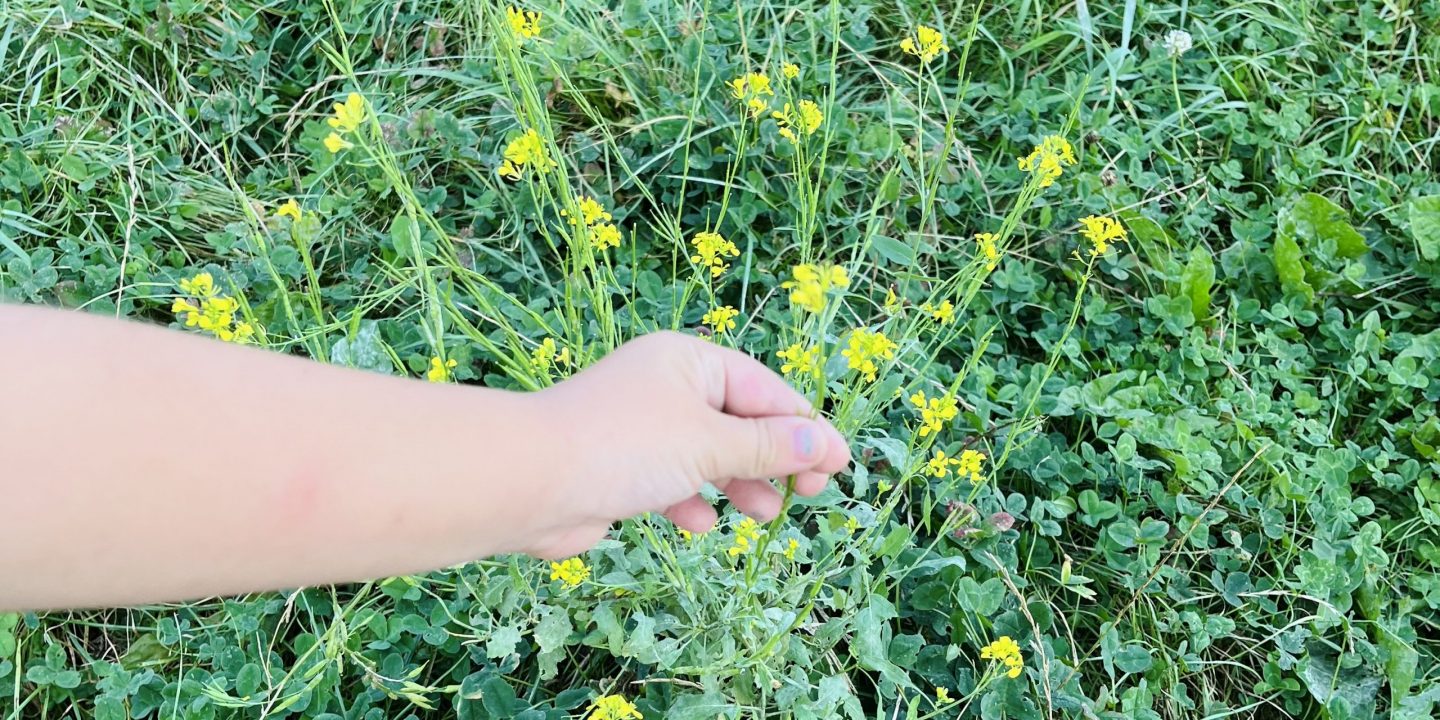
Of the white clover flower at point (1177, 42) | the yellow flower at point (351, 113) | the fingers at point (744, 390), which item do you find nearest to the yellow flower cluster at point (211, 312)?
the yellow flower at point (351, 113)

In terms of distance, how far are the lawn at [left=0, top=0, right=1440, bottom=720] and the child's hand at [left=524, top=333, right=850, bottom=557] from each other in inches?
5.3

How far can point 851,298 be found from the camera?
6.32 feet

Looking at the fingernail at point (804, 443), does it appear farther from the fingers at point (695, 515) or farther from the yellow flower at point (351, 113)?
the yellow flower at point (351, 113)

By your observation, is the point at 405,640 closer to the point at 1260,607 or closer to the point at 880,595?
the point at 880,595

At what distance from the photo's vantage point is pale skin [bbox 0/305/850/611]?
0.72 meters

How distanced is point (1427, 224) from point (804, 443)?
1.74 m

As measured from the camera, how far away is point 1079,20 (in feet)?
7.45

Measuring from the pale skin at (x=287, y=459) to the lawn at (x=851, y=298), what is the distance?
228mm

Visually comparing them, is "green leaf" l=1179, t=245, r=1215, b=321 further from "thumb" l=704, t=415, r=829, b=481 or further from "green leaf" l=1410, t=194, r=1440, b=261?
"thumb" l=704, t=415, r=829, b=481

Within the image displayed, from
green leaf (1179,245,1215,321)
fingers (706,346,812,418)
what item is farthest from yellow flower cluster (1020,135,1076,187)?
green leaf (1179,245,1215,321)

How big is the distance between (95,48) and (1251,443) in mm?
2521

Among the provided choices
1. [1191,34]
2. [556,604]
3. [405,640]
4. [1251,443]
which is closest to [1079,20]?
[1191,34]

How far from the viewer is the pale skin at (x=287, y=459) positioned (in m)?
0.72

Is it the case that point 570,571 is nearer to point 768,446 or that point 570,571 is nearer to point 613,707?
point 613,707
